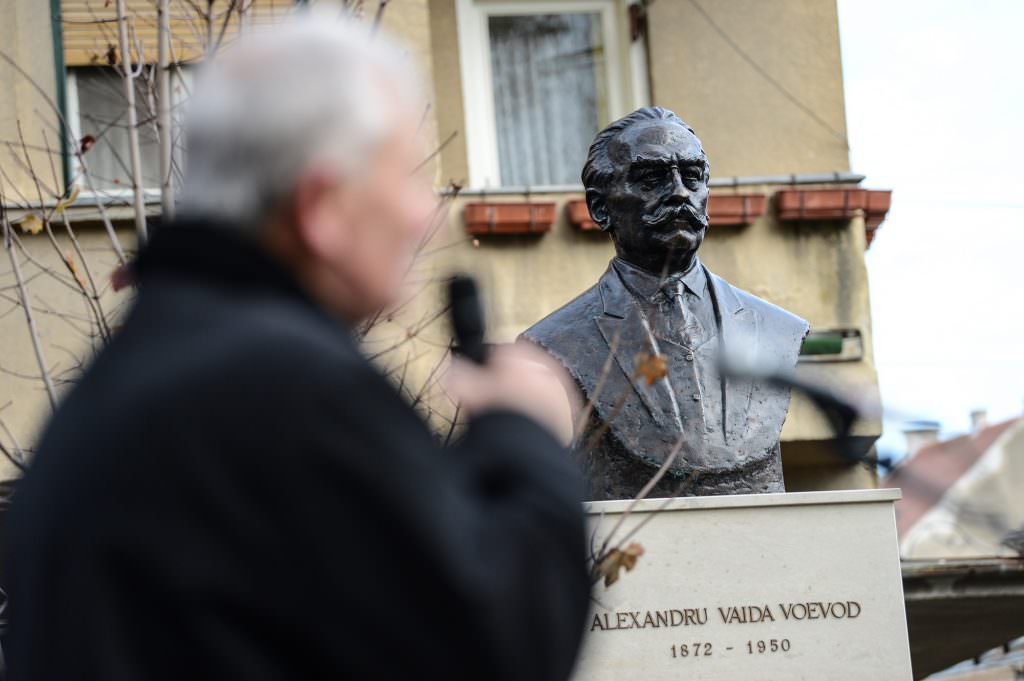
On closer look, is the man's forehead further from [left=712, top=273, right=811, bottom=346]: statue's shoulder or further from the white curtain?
the white curtain

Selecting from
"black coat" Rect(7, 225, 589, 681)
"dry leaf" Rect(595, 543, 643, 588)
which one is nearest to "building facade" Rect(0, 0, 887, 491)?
"dry leaf" Rect(595, 543, 643, 588)

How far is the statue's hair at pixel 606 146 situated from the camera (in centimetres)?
677

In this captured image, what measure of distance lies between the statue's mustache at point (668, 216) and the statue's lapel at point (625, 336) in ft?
0.84

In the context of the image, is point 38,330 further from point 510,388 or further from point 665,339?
point 510,388

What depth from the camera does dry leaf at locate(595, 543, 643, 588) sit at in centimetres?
538

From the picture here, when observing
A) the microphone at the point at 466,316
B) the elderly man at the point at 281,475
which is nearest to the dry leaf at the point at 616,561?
the microphone at the point at 466,316

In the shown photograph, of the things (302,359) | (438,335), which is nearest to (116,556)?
(302,359)

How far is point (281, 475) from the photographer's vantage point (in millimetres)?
1866

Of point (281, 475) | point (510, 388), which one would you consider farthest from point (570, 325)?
point (281, 475)

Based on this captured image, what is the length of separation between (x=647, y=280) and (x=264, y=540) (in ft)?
16.1

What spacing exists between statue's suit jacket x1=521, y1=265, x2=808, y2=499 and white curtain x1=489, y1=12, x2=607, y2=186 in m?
8.71

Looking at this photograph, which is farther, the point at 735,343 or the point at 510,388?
the point at 735,343

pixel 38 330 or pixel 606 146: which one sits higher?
pixel 606 146

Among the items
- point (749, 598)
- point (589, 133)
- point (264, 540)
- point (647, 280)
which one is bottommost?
point (749, 598)
